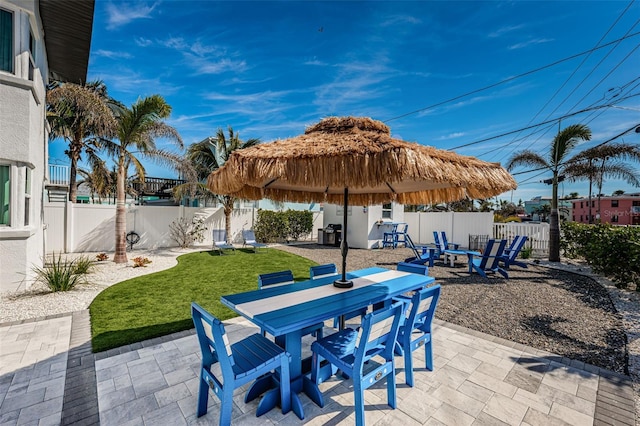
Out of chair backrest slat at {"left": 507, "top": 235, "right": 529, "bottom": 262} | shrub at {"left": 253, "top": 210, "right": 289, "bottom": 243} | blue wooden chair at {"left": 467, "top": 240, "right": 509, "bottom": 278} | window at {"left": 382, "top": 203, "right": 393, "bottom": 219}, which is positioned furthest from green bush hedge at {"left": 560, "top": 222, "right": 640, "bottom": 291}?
shrub at {"left": 253, "top": 210, "right": 289, "bottom": 243}

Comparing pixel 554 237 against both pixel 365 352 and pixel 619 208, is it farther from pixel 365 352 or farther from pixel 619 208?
pixel 619 208

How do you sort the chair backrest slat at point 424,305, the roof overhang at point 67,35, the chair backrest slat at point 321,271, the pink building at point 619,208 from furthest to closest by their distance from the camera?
the pink building at point 619,208 < the roof overhang at point 67,35 < the chair backrest slat at point 321,271 < the chair backrest slat at point 424,305

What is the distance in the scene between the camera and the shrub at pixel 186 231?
13.4 m

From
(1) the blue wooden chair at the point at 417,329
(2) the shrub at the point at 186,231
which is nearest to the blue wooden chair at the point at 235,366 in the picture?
(1) the blue wooden chair at the point at 417,329

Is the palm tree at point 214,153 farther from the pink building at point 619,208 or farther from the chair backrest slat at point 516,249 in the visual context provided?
the pink building at point 619,208

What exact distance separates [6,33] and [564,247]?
1796 cm

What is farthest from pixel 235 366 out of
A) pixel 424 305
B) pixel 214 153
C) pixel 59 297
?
pixel 214 153

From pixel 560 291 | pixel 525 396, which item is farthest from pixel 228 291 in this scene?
pixel 560 291

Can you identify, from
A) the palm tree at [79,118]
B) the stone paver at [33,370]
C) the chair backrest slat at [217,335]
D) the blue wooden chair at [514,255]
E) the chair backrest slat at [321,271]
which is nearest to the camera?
the chair backrest slat at [217,335]

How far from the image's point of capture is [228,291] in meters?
6.40

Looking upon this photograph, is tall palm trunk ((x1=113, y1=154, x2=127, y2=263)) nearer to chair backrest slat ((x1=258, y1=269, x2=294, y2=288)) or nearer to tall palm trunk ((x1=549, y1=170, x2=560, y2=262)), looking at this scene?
chair backrest slat ((x1=258, y1=269, x2=294, y2=288))

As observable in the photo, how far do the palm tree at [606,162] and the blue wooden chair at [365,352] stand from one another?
42.7ft

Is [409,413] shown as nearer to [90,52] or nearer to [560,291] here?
[560,291]

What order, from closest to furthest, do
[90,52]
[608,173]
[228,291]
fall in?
[228,291] → [90,52] → [608,173]
